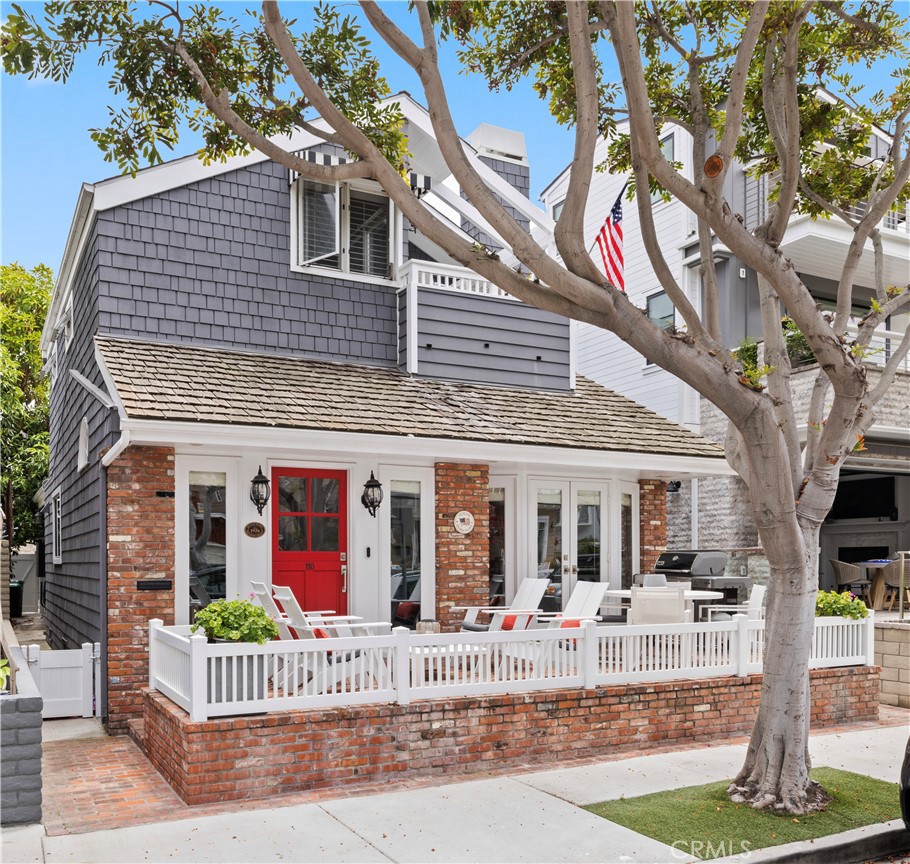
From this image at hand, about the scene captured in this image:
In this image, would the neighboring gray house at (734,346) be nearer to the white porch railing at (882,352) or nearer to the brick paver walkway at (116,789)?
the white porch railing at (882,352)

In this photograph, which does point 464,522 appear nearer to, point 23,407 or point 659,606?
point 659,606

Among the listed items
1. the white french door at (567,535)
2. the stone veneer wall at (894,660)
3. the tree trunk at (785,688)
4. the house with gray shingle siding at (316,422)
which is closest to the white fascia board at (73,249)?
the house with gray shingle siding at (316,422)

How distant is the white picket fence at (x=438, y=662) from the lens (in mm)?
7566

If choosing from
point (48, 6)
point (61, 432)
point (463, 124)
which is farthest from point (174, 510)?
point (463, 124)

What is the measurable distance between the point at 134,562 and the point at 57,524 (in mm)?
6550

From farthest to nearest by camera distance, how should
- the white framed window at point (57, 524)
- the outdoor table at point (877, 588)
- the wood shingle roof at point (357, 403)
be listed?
the outdoor table at point (877, 588), the white framed window at point (57, 524), the wood shingle roof at point (357, 403)

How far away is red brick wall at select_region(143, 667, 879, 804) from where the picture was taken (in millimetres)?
7246

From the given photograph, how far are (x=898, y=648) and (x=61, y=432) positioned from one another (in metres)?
12.9

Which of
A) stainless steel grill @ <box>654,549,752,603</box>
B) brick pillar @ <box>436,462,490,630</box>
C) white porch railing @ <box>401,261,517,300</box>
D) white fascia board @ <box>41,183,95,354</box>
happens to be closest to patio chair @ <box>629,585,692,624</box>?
brick pillar @ <box>436,462,490,630</box>

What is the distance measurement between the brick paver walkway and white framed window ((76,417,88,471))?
3.96 meters

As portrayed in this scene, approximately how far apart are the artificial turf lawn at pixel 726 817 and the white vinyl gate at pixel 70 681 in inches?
229

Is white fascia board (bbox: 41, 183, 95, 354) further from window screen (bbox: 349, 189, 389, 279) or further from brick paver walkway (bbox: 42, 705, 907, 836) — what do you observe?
brick paver walkway (bbox: 42, 705, 907, 836)

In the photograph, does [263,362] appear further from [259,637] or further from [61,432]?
[61,432]

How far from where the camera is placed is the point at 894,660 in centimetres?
1171
